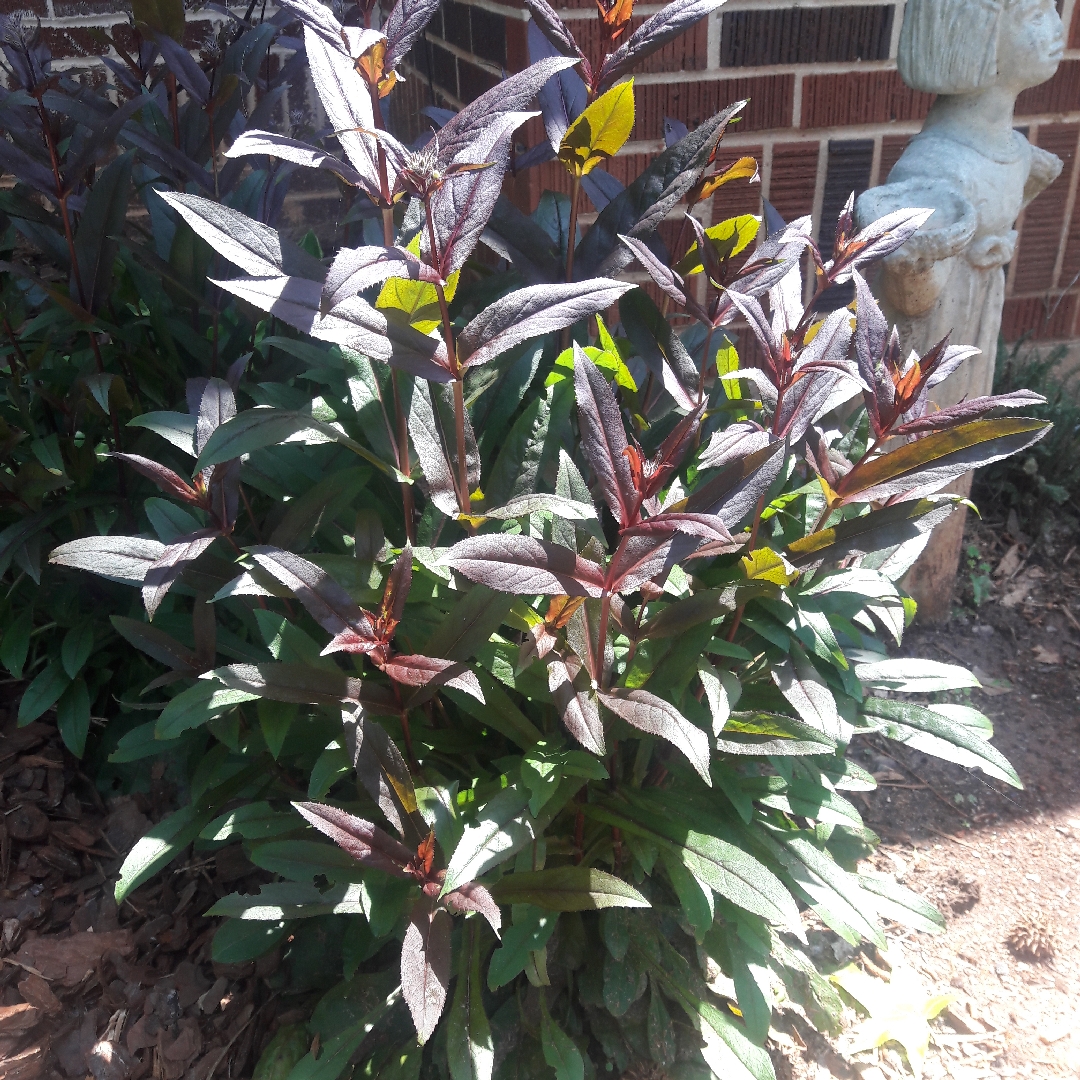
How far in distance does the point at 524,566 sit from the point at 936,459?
24.9 inches

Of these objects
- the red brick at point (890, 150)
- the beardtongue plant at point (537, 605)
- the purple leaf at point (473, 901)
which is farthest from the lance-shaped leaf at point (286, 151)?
the red brick at point (890, 150)

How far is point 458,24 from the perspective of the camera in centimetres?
334

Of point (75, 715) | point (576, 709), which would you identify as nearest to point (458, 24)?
point (75, 715)

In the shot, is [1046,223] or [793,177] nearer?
[793,177]

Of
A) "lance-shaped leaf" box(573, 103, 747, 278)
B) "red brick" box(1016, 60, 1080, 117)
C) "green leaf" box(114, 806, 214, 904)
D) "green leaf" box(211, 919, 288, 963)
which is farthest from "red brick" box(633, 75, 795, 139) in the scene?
"green leaf" box(211, 919, 288, 963)

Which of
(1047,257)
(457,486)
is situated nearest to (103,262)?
(457,486)

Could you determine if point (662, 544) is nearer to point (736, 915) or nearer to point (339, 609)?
point (339, 609)

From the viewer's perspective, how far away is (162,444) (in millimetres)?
1982

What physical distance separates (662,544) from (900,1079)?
1295mm

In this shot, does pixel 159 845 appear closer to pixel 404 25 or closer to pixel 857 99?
pixel 404 25

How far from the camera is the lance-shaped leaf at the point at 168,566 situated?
131cm

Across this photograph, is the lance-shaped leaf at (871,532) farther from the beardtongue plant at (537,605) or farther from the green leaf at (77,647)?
the green leaf at (77,647)

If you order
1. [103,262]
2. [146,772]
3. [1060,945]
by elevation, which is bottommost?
[1060,945]

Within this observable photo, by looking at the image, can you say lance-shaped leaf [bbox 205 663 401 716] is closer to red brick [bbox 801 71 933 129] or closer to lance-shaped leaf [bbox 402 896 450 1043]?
lance-shaped leaf [bbox 402 896 450 1043]
